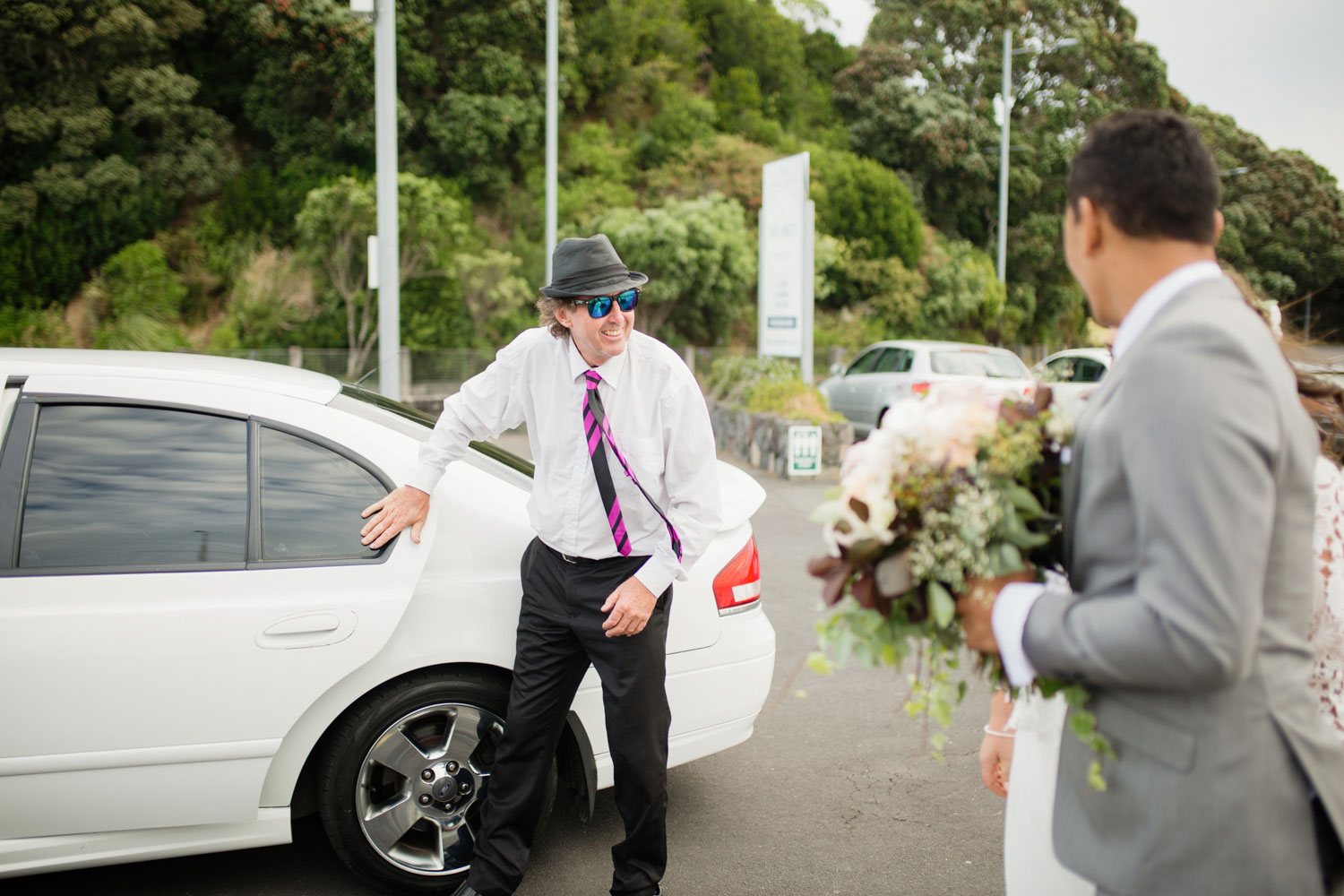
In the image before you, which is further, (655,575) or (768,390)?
(768,390)

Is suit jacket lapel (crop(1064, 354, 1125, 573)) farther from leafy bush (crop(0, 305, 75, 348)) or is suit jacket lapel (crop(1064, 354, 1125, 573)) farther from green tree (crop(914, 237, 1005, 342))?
green tree (crop(914, 237, 1005, 342))

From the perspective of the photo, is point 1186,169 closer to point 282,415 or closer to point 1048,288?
point 282,415

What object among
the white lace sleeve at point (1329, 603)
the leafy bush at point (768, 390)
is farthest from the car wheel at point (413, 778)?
the leafy bush at point (768, 390)

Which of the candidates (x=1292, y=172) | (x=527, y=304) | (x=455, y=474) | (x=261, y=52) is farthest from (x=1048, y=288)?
(x=455, y=474)

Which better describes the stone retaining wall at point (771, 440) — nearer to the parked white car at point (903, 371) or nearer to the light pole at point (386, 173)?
the parked white car at point (903, 371)

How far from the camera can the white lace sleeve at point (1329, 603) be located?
1715 millimetres

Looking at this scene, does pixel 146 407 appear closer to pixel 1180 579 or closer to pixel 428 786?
pixel 428 786

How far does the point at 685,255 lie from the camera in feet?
77.4

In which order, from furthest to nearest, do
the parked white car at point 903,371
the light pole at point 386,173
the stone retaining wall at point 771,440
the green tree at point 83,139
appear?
the green tree at point 83,139
the parked white car at point 903,371
the stone retaining wall at point 771,440
the light pole at point 386,173

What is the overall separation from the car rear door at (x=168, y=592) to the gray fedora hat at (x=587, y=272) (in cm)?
85

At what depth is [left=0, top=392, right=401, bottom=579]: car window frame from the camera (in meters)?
2.78

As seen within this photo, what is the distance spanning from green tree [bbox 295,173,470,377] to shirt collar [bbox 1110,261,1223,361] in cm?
2054

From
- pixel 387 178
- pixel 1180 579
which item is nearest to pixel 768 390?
pixel 387 178

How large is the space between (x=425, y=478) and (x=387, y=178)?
25.9 feet
